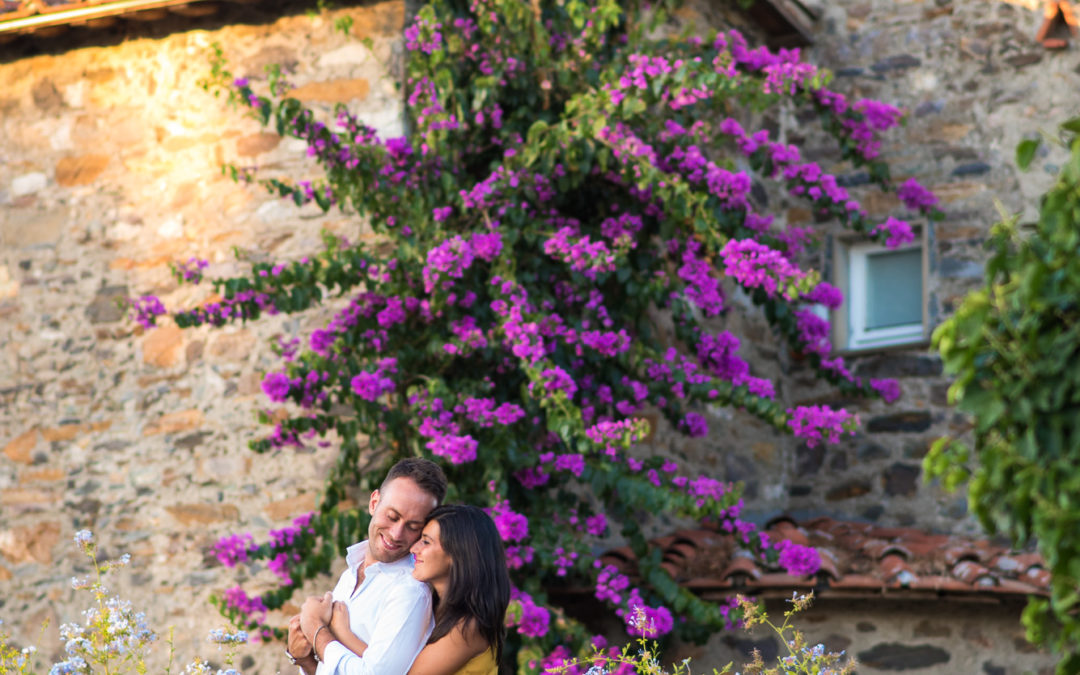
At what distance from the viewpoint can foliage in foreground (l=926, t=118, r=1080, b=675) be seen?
6.63 ft

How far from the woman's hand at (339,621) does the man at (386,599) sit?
0.01 meters

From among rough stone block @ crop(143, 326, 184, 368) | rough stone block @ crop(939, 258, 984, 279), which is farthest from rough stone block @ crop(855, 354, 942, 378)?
rough stone block @ crop(143, 326, 184, 368)

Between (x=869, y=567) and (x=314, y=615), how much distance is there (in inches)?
135

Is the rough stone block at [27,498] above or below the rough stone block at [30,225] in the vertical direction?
below

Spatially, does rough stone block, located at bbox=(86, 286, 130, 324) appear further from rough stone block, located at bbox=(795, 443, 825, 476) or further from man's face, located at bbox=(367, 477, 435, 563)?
rough stone block, located at bbox=(795, 443, 825, 476)

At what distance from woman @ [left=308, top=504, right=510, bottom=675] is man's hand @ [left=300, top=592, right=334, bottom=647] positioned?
0.26 ft

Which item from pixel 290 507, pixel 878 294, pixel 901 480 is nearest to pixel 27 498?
pixel 290 507

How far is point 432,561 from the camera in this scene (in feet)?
11.6

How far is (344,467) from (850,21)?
4444 mm

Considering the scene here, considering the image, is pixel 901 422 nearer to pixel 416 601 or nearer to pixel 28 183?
pixel 28 183

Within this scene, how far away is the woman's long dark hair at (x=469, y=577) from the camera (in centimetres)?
351

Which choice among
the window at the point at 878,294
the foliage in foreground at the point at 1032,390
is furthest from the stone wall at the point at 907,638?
the foliage in foreground at the point at 1032,390

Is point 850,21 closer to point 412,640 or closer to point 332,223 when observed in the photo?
point 332,223

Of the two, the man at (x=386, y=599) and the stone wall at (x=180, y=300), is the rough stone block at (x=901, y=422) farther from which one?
the man at (x=386, y=599)
